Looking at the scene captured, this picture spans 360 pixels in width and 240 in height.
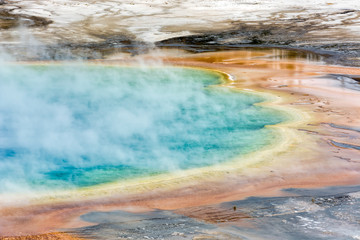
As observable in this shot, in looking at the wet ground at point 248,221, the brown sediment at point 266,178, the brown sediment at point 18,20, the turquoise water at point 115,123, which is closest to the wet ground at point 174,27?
the brown sediment at point 18,20

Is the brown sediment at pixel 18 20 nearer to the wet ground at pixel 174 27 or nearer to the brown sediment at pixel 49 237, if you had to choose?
the wet ground at pixel 174 27

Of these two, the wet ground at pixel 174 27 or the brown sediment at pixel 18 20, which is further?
the brown sediment at pixel 18 20

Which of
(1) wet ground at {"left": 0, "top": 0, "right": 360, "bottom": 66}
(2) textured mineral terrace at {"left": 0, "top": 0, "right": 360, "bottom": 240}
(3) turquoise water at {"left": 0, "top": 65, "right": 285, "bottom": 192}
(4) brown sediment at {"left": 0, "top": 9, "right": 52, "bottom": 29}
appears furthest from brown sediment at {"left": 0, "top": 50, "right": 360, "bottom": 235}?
(4) brown sediment at {"left": 0, "top": 9, "right": 52, "bottom": 29}

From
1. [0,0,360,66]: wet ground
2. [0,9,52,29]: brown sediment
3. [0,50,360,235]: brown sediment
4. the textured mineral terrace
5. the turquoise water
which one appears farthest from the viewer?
[0,9,52,29]: brown sediment

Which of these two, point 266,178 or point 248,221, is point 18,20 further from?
point 248,221

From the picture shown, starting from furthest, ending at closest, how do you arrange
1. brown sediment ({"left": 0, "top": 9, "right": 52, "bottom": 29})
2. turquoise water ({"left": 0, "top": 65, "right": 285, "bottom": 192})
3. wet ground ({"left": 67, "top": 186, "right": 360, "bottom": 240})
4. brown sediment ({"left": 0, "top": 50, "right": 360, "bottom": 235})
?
brown sediment ({"left": 0, "top": 9, "right": 52, "bottom": 29}) → turquoise water ({"left": 0, "top": 65, "right": 285, "bottom": 192}) → brown sediment ({"left": 0, "top": 50, "right": 360, "bottom": 235}) → wet ground ({"left": 67, "top": 186, "right": 360, "bottom": 240})

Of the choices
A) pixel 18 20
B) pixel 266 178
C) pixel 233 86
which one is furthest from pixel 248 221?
pixel 18 20

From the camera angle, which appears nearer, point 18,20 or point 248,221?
point 248,221

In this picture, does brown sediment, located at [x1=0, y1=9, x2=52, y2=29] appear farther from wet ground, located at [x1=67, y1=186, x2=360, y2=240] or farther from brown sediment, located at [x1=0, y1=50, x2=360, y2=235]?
wet ground, located at [x1=67, y1=186, x2=360, y2=240]

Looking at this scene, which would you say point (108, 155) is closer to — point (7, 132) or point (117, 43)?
point (7, 132)
